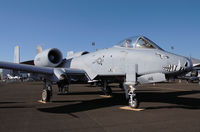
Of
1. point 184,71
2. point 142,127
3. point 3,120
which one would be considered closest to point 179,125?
point 142,127

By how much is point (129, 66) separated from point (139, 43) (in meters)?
1.31

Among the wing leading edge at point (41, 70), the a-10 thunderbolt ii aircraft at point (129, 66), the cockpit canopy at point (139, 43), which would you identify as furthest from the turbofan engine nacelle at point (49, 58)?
the cockpit canopy at point (139, 43)

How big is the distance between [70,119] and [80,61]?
5954 millimetres

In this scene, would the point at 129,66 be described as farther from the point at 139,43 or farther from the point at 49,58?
the point at 49,58

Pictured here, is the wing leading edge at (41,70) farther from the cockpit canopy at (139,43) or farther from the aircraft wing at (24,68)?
the cockpit canopy at (139,43)

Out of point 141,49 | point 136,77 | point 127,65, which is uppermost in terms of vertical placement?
point 141,49

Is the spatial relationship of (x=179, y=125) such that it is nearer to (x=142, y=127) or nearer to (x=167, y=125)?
(x=167, y=125)

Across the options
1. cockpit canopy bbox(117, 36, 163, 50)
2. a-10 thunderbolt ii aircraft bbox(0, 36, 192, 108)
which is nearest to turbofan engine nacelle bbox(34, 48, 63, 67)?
a-10 thunderbolt ii aircraft bbox(0, 36, 192, 108)

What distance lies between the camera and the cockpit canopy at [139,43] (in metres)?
8.95

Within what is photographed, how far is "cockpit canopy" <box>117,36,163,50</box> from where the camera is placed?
8.95 metres

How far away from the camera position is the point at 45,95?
36.8 feet

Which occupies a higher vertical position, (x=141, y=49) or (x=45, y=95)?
(x=141, y=49)

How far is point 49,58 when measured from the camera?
13.3m

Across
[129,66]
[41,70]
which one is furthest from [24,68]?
[129,66]
